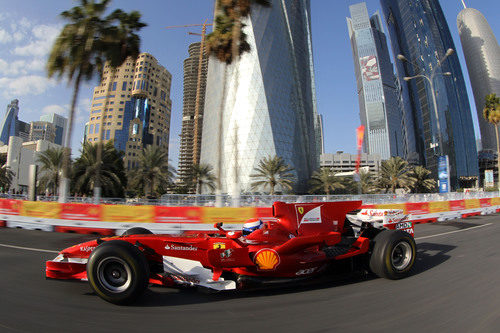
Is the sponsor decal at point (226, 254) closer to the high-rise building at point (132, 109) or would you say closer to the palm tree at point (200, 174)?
the palm tree at point (200, 174)

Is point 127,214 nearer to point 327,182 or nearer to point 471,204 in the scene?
point 471,204

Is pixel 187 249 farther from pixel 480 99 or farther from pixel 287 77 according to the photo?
pixel 480 99

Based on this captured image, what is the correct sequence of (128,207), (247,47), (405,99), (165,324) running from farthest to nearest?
(405,99) → (247,47) → (128,207) → (165,324)

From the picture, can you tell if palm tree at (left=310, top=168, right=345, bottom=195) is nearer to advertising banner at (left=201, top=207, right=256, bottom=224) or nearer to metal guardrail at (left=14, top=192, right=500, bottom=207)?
metal guardrail at (left=14, top=192, right=500, bottom=207)

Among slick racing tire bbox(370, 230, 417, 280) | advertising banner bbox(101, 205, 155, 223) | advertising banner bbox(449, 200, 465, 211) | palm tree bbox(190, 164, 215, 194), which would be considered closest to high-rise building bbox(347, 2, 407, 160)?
palm tree bbox(190, 164, 215, 194)

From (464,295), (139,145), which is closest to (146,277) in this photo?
(464,295)

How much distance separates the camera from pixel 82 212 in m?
9.82

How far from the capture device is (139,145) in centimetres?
11412

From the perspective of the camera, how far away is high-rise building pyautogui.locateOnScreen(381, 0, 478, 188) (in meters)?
117

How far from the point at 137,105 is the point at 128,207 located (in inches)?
4809

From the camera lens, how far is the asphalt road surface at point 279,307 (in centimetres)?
254

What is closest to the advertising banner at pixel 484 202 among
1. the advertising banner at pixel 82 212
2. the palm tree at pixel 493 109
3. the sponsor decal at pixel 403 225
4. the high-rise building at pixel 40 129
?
the sponsor decal at pixel 403 225

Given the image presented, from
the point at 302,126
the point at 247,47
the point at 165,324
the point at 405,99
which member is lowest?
the point at 165,324

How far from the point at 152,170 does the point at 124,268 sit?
32.8 meters
